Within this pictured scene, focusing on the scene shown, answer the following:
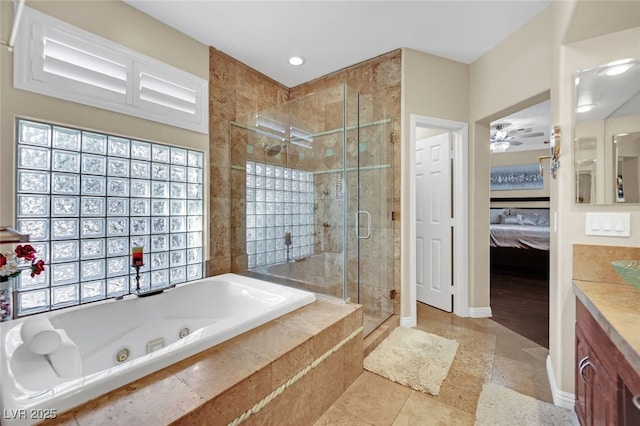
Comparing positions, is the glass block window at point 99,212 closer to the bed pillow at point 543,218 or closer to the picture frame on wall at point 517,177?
the picture frame on wall at point 517,177

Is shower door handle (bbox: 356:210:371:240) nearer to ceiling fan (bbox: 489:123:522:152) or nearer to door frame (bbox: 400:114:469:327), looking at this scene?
door frame (bbox: 400:114:469:327)

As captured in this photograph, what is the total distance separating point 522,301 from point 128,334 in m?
4.03

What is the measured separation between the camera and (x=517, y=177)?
6.04m

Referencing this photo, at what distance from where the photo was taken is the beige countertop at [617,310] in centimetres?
77

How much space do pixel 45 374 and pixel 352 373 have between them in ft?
5.13

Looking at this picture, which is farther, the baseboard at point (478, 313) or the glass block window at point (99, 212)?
the baseboard at point (478, 313)

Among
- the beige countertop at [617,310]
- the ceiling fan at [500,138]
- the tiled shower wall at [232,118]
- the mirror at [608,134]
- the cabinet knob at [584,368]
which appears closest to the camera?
the beige countertop at [617,310]

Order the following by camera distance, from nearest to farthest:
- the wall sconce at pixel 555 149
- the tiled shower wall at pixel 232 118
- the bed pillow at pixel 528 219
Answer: the wall sconce at pixel 555 149 < the tiled shower wall at pixel 232 118 < the bed pillow at pixel 528 219

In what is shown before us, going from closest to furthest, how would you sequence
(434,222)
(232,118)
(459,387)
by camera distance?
(459,387) < (232,118) < (434,222)

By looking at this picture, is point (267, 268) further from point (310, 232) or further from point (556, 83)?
point (556, 83)

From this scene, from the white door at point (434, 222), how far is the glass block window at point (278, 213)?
138 cm

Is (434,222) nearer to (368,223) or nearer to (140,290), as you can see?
(368,223)

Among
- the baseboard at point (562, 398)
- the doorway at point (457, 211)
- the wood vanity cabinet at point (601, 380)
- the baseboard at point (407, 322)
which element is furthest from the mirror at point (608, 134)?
the baseboard at point (407, 322)

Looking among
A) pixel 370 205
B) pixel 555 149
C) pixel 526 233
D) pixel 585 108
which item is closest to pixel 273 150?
pixel 370 205
